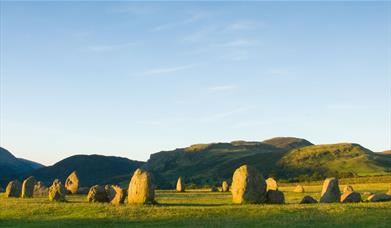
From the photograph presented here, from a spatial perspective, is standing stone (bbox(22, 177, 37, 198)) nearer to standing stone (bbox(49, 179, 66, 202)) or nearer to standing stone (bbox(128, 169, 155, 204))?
standing stone (bbox(49, 179, 66, 202))

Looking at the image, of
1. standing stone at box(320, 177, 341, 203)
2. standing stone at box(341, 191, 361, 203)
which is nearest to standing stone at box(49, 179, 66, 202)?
standing stone at box(320, 177, 341, 203)

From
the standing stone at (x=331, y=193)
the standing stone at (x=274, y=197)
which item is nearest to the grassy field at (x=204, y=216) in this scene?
the standing stone at (x=274, y=197)

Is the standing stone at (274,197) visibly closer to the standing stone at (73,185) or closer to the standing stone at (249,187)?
the standing stone at (249,187)

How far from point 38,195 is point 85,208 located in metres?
25.7

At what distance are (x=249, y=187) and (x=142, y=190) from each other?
9111mm

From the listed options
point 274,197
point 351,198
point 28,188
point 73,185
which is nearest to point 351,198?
point 351,198

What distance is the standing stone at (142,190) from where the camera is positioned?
1719 inches

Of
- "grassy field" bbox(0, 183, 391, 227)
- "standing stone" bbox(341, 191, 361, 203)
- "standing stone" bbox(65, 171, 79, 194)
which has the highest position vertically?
"standing stone" bbox(65, 171, 79, 194)

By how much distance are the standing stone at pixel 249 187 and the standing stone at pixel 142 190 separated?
7271mm

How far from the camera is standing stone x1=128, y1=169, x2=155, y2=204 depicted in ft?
143

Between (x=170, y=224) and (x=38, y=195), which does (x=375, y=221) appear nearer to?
(x=170, y=224)

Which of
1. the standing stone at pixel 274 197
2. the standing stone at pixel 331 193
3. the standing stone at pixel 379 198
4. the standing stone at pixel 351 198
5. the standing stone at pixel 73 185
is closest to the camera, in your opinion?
the standing stone at pixel 274 197

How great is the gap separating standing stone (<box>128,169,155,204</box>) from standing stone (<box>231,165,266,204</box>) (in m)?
7.27

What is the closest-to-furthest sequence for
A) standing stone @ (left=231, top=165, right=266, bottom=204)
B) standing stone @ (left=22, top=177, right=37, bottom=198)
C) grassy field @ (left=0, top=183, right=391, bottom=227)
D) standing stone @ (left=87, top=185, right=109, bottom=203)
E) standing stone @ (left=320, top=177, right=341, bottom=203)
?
grassy field @ (left=0, top=183, right=391, bottom=227) → standing stone @ (left=231, top=165, right=266, bottom=204) → standing stone @ (left=320, top=177, right=341, bottom=203) → standing stone @ (left=87, top=185, right=109, bottom=203) → standing stone @ (left=22, top=177, right=37, bottom=198)
